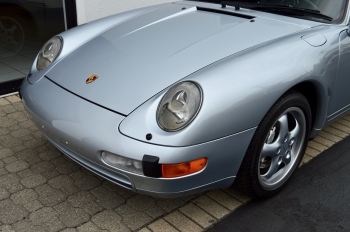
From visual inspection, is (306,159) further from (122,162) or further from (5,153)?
(5,153)

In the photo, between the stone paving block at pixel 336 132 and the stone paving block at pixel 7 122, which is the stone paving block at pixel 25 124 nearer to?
the stone paving block at pixel 7 122

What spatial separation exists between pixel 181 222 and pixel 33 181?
1030mm

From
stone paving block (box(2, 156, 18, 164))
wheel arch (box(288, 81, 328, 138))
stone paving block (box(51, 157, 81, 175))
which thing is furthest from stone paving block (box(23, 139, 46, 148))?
wheel arch (box(288, 81, 328, 138))

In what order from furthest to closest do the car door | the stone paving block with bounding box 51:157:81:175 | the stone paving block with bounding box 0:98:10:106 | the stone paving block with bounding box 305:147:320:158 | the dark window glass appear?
the dark window glass → the stone paving block with bounding box 0:98:10:106 → the stone paving block with bounding box 305:147:320:158 → the stone paving block with bounding box 51:157:81:175 → the car door

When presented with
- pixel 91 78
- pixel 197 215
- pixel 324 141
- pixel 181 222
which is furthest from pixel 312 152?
pixel 91 78

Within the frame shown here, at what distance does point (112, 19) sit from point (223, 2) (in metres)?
0.89

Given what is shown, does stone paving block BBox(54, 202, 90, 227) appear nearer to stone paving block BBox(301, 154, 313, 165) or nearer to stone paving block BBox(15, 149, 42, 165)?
stone paving block BBox(15, 149, 42, 165)

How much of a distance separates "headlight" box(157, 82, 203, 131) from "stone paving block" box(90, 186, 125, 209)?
748mm

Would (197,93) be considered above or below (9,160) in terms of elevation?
above

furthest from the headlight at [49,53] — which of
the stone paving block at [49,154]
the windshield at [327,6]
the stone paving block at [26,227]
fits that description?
the windshield at [327,6]

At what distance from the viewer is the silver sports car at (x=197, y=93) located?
200 cm

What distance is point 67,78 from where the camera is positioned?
246 centimetres

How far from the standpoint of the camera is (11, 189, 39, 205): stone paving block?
2.45 m

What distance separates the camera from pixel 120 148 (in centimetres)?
198
